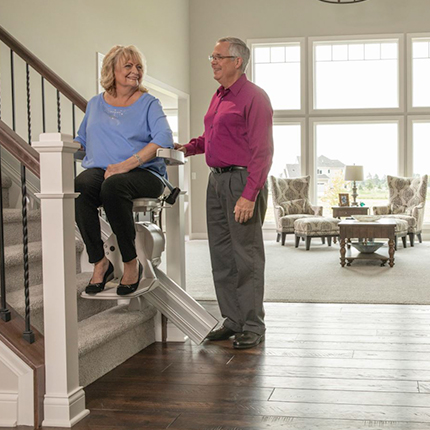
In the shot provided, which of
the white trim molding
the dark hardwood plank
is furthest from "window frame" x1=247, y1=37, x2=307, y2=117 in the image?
the white trim molding

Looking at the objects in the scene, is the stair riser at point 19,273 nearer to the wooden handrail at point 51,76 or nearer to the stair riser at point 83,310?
the stair riser at point 83,310

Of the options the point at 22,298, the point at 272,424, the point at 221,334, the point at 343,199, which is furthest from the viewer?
the point at 343,199

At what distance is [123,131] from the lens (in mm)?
2924

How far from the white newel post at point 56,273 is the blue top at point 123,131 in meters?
0.62

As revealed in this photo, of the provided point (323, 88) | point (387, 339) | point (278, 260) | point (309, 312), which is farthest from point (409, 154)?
point (387, 339)

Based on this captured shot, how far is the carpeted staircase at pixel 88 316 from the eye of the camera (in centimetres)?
269

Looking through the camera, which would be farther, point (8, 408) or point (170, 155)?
point (170, 155)

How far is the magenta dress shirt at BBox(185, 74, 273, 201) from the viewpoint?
127 inches

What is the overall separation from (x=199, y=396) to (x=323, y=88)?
919cm

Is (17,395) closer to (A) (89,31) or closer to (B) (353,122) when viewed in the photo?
(A) (89,31)

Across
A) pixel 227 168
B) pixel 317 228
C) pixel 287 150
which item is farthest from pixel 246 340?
pixel 287 150

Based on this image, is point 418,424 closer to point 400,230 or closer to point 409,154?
point 400,230

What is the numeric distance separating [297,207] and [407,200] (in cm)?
172

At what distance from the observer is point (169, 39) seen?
9906 millimetres
